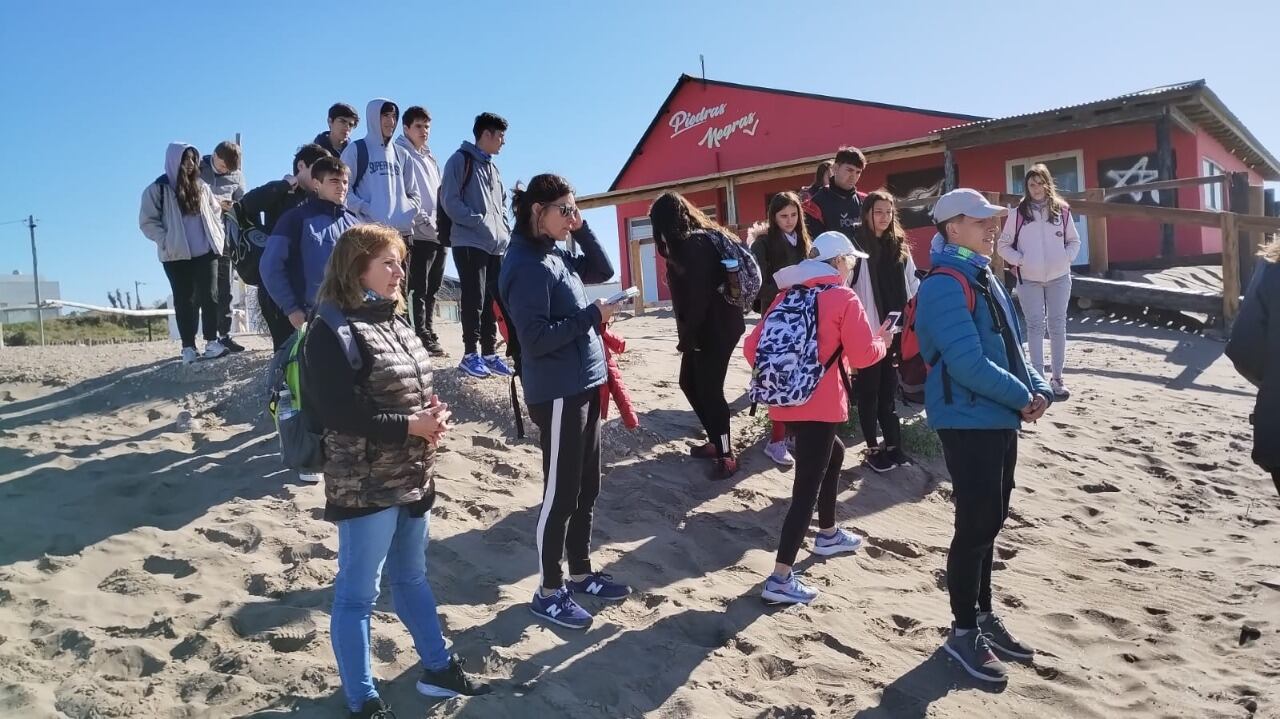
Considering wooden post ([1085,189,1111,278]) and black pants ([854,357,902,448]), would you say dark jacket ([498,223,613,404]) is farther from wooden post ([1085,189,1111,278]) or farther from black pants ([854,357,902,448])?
wooden post ([1085,189,1111,278])

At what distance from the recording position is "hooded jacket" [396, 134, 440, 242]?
21.2 feet

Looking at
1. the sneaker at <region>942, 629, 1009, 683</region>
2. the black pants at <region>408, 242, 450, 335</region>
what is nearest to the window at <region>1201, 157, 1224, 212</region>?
the black pants at <region>408, 242, 450, 335</region>

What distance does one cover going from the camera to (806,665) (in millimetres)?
3498

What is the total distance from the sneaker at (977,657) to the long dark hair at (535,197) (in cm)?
245

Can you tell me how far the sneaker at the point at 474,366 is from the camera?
644 cm

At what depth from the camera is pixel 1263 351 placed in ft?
10.1

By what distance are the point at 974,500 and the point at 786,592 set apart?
1026mm

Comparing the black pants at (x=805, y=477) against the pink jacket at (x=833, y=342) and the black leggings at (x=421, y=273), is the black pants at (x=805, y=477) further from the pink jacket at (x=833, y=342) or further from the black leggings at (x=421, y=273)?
the black leggings at (x=421, y=273)

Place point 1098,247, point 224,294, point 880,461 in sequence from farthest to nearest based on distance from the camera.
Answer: point 1098,247
point 224,294
point 880,461

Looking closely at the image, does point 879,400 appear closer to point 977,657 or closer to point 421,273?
point 977,657

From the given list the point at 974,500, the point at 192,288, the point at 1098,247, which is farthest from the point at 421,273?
the point at 1098,247

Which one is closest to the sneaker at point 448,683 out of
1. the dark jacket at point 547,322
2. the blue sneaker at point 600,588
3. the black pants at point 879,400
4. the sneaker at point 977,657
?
the blue sneaker at point 600,588

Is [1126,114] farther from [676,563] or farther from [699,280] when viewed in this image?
[676,563]

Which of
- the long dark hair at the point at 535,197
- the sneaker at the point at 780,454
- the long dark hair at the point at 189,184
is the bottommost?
the sneaker at the point at 780,454
